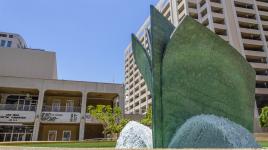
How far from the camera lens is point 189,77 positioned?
8.56 m

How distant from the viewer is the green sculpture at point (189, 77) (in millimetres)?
7941

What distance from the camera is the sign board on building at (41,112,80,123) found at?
77.6 ft

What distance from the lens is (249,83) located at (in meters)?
9.70

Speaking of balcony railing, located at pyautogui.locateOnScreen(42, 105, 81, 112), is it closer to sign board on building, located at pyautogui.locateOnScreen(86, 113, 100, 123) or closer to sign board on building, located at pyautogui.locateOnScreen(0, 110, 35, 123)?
sign board on building, located at pyautogui.locateOnScreen(86, 113, 100, 123)

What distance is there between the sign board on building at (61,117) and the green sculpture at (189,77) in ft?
55.3

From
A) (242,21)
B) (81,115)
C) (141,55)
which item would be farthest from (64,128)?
(242,21)

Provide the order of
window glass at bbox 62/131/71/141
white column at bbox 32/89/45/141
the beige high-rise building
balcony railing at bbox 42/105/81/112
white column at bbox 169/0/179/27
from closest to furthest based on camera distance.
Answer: white column at bbox 32/89/45/141 < balcony railing at bbox 42/105/81/112 < window glass at bbox 62/131/71/141 < the beige high-rise building < white column at bbox 169/0/179/27

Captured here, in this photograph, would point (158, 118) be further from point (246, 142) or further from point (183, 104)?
point (246, 142)

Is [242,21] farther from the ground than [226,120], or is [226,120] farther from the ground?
[242,21]

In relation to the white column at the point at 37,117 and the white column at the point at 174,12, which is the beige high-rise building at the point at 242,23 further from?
the white column at the point at 37,117

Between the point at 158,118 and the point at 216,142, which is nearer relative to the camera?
the point at 216,142

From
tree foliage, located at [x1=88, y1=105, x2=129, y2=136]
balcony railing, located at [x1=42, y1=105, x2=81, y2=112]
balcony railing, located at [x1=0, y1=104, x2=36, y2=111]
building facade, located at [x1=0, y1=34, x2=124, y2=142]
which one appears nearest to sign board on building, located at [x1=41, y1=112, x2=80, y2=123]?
building facade, located at [x1=0, y1=34, x2=124, y2=142]

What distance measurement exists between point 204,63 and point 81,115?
18310 mm

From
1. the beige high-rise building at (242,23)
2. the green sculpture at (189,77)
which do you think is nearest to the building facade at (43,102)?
the green sculpture at (189,77)
